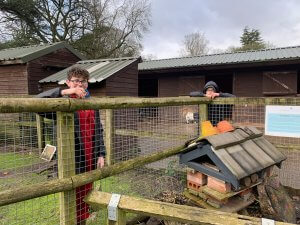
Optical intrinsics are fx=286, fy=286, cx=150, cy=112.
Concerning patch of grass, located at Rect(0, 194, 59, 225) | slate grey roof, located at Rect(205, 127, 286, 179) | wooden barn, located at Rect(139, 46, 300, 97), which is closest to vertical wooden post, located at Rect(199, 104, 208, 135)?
slate grey roof, located at Rect(205, 127, 286, 179)

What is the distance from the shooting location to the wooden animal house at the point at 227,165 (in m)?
3.24

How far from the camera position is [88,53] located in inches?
1042

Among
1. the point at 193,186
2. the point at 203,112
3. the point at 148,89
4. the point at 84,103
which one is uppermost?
the point at 148,89

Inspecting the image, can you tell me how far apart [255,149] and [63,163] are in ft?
8.16

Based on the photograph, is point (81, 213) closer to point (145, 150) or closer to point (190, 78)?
point (145, 150)

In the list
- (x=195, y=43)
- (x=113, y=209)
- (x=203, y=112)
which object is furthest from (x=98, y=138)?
(x=195, y=43)

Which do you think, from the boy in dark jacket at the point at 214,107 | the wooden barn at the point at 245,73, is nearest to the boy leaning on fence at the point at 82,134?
the boy in dark jacket at the point at 214,107

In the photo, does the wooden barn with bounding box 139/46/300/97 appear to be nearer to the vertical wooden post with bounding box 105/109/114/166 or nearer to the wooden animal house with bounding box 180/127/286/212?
the vertical wooden post with bounding box 105/109/114/166

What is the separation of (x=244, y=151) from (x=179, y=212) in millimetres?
1829

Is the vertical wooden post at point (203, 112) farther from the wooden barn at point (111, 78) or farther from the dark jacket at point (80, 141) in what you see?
the wooden barn at point (111, 78)

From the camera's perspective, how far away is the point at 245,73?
12055mm

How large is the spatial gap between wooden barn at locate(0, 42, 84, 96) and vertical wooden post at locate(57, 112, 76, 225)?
34.0 ft

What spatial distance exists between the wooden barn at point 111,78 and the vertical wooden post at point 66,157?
6.25 metres

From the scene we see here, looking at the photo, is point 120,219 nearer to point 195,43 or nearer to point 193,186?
point 193,186
